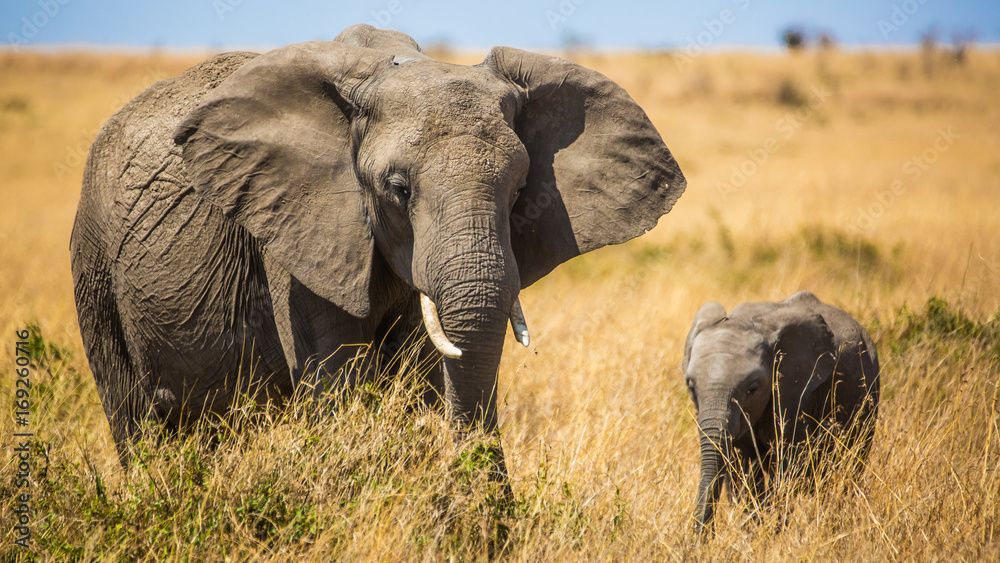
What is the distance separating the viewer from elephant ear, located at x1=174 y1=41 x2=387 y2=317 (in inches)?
140

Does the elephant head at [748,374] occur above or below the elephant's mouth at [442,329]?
below

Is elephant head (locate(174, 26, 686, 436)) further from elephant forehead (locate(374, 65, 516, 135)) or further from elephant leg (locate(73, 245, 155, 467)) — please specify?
elephant leg (locate(73, 245, 155, 467))

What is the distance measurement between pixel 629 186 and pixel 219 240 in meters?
2.12

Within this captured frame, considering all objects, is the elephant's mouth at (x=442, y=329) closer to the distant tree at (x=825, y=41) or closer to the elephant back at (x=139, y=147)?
the elephant back at (x=139, y=147)

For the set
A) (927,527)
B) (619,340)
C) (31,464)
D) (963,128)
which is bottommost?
(963,128)

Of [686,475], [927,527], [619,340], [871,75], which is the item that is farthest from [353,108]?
[871,75]

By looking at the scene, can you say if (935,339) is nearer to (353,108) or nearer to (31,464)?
(353,108)

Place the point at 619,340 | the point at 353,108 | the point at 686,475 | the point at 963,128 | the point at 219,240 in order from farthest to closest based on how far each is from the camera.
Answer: the point at 963,128, the point at 619,340, the point at 686,475, the point at 219,240, the point at 353,108

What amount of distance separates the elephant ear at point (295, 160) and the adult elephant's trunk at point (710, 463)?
2.07 metres

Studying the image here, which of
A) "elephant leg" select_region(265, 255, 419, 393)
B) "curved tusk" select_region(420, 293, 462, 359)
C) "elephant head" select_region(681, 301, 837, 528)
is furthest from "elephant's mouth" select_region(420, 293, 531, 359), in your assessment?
"elephant head" select_region(681, 301, 837, 528)

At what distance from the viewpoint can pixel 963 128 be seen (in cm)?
2578

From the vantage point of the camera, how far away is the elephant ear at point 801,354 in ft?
15.6

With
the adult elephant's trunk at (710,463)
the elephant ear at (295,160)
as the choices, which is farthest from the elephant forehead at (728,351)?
the elephant ear at (295,160)

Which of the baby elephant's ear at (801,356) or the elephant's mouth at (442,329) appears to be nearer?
the elephant's mouth at (442,329)
